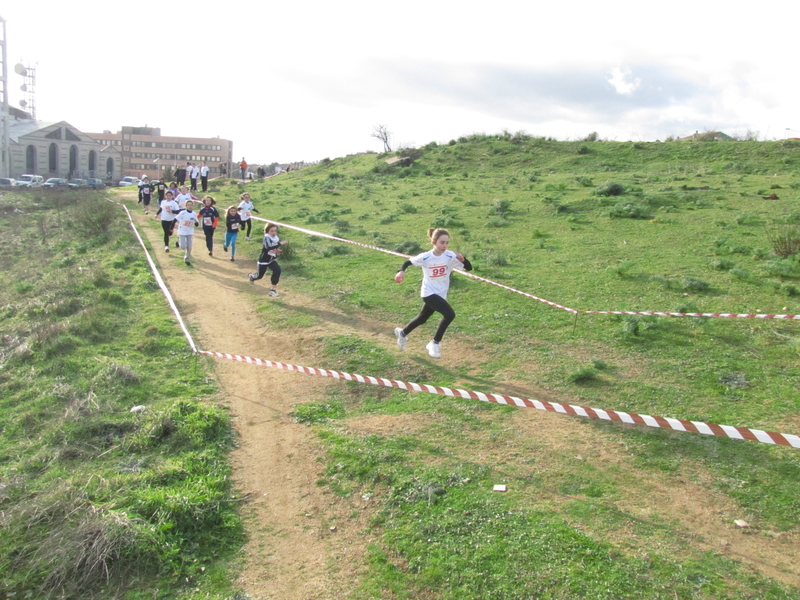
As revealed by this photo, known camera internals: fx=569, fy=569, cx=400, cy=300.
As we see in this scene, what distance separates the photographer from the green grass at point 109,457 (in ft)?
15.7

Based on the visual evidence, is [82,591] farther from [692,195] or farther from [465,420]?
[692,195]

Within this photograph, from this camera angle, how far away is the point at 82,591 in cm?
465

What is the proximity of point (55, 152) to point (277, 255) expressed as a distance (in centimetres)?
8941

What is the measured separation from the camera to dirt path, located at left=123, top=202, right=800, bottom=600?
4805 mm

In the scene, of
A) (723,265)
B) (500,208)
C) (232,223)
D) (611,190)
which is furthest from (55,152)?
(723,265)

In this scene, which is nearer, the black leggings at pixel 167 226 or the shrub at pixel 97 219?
the black leggings at pixel 167 226

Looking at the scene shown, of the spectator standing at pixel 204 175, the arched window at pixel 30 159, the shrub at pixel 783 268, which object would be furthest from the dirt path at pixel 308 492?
the arched window at pixel 30 159

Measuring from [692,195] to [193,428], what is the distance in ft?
61.3

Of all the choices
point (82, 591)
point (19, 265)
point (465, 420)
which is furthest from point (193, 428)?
point (19, 265)

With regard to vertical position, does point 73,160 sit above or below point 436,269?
above

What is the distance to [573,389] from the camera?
26.1 feet

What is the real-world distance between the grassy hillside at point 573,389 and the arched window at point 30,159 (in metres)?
82.2

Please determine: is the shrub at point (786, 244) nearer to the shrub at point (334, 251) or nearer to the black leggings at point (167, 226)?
the shrub at point (334, 251)

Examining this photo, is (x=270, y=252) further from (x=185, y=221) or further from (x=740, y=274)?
(x=740, y=274)
